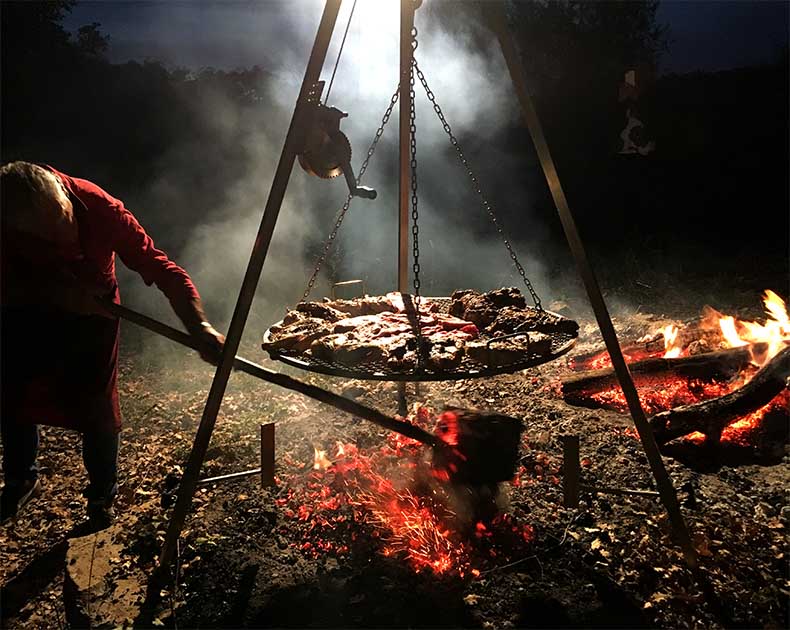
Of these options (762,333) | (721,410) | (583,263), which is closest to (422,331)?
(583,263)

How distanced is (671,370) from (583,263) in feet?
10.9

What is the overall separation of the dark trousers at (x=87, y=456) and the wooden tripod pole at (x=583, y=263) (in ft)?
11.4

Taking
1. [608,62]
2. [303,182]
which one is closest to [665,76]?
[608,62]

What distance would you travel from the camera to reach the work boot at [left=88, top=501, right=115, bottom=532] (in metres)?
3.79

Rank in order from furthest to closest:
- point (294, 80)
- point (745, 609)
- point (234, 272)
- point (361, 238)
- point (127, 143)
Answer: point (294, 80) < point (127, 143) < point (361, 238) < point (234, 272) < point (745, 609)

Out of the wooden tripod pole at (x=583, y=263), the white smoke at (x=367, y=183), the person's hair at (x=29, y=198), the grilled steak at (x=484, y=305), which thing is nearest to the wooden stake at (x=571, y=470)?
the wooden tripod pole at (x=583, y=263)

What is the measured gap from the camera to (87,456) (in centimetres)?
369

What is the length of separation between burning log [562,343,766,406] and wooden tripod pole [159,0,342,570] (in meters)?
3.96

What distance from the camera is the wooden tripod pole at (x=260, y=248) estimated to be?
2.76m

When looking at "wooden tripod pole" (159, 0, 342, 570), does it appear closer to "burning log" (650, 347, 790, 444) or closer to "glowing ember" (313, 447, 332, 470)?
"glowing ember" (313, 447, 332, 470)

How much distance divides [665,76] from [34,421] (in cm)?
1728

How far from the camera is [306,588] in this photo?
3.11 m

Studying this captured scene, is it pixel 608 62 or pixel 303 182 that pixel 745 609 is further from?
pixel 608 62

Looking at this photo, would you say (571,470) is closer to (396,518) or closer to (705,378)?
(396,518)
